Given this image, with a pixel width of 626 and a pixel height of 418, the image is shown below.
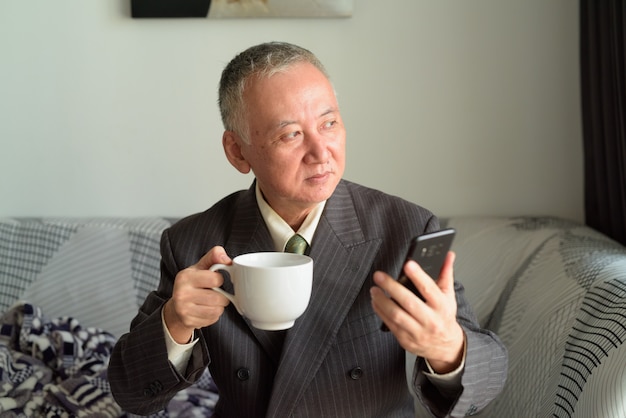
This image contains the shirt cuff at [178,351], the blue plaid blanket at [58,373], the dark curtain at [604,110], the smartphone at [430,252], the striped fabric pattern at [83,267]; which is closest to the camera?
the smartphone at [430,252]

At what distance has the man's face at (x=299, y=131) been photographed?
4.23 feet

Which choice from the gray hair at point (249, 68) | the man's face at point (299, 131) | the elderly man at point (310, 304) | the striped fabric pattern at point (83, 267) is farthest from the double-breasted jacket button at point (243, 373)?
the striped fabric pattern at point (83, 267)

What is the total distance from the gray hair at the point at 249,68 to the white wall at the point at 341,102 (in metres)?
1.11

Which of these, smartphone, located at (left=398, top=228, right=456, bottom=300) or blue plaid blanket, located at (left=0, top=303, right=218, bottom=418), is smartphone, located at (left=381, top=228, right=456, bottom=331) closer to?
smartphone, located at (left=398, top=228, right=456, bottom=300)

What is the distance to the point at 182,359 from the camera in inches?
50.6

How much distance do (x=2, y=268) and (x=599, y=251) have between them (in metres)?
1.86

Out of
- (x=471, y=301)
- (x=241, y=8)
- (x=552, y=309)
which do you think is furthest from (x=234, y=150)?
(x=241, y=8)

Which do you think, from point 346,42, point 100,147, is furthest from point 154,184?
point 346,42

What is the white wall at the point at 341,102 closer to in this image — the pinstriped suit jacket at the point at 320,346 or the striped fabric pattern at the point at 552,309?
the striped fabric pattern at the point at 552,309

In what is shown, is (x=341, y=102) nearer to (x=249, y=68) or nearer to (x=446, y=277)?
(x=249, y=68)

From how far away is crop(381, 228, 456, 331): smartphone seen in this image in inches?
37.9

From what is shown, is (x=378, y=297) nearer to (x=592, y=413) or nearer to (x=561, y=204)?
(x=592, y=413)

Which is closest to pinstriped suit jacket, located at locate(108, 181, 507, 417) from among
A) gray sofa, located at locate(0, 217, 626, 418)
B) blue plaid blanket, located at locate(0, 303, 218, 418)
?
gray sofa, located at locate(0, 217, 626, 418)

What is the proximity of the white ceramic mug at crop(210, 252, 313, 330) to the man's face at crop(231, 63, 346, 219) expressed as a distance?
0.80 ft
